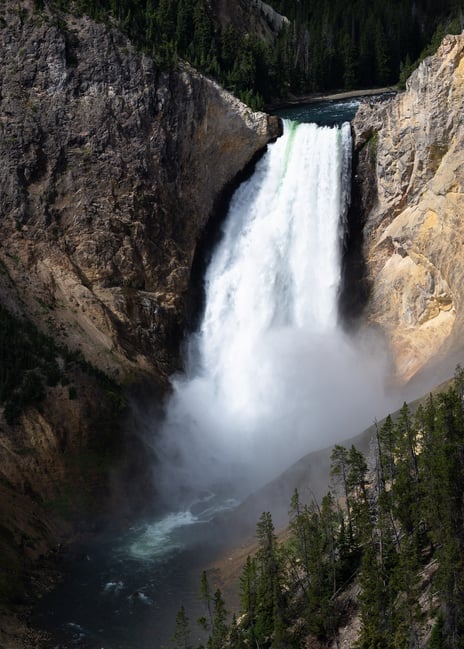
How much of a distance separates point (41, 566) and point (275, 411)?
801 inches

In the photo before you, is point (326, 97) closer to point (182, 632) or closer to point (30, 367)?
point (30, 367)

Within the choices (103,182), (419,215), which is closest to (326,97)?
(103,182)

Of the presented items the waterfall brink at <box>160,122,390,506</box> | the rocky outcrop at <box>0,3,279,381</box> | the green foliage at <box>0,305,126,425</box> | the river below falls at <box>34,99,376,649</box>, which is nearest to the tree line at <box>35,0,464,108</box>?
the rocky outcrop at <box>0,3,279,381</box>

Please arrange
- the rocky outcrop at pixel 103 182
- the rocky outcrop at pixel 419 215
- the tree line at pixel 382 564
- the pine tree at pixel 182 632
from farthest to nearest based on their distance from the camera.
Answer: the rocky outcrop at pixel 103 182, the rocky outcrop at pixel 419 215, the pine tree at pixel 182 632, the tree line at pixel 382 564

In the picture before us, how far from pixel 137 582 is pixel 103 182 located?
3066 cm

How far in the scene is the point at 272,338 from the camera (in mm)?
59562

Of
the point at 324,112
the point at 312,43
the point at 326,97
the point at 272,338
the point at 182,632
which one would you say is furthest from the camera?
the point at 312,43

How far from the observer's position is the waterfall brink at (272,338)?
5309cm

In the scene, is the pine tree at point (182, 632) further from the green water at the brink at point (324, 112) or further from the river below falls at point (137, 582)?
the green water at the brink at point (324, 112)

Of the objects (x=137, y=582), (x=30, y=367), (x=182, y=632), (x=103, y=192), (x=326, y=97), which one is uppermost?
(x=326, y=97)

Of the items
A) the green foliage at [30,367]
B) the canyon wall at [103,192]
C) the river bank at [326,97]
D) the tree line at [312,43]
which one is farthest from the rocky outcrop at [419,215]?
the river bank at [326,97]

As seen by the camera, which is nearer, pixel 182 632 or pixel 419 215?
pixel 182 632

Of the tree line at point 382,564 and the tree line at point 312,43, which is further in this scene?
the tree line at point 312,43

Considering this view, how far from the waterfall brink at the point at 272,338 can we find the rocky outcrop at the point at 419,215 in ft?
10.4
